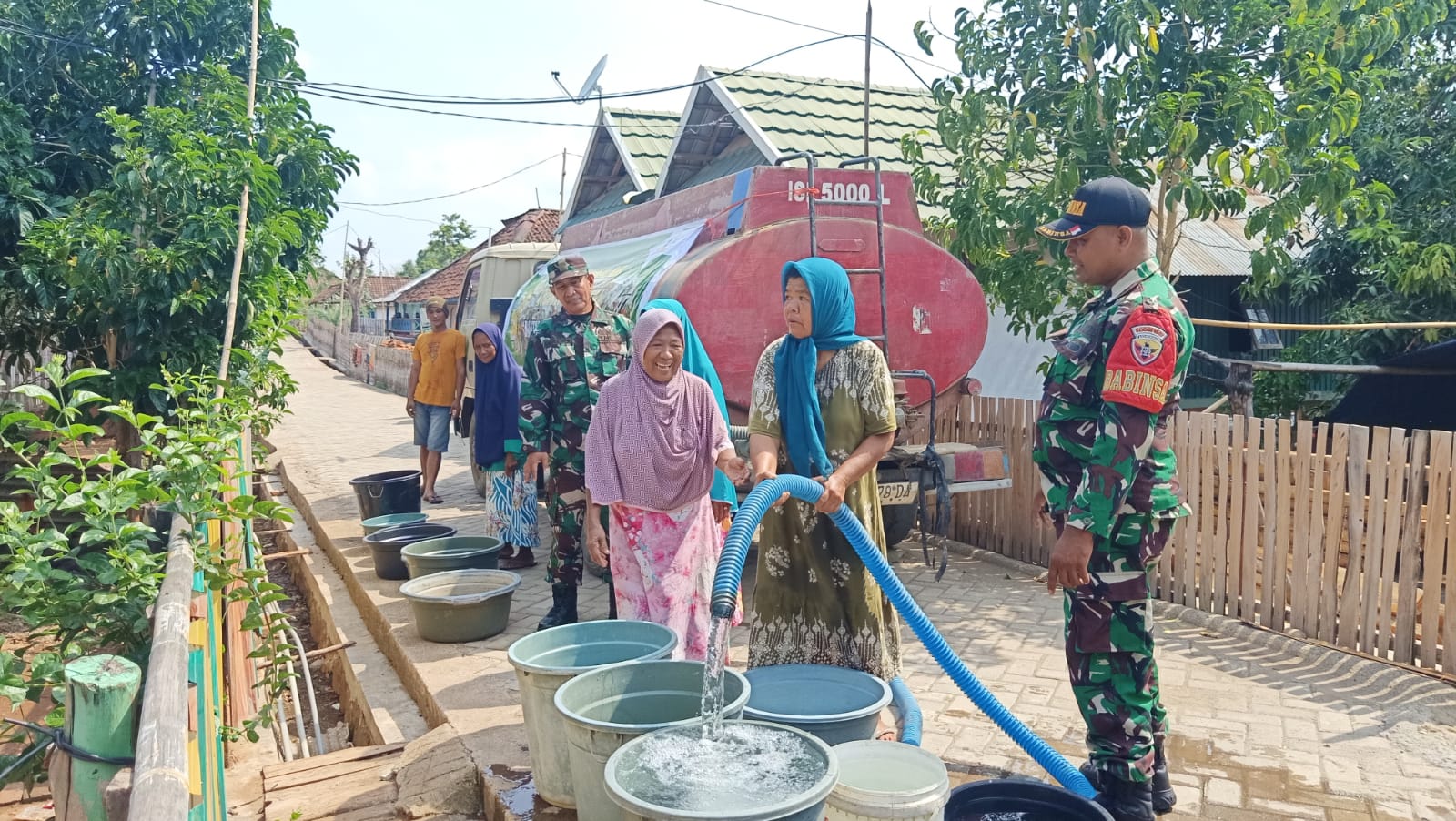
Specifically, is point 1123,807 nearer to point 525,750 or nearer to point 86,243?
point 525,750

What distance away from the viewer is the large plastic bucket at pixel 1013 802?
2332mm

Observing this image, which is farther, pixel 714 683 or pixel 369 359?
pixel 369 359

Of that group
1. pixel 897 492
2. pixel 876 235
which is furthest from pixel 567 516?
pixel 876 235

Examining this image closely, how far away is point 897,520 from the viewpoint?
19.7 ft

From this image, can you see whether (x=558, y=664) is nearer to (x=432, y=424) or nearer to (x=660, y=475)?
(x=660, y=475)

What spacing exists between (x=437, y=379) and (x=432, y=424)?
1.31 feet

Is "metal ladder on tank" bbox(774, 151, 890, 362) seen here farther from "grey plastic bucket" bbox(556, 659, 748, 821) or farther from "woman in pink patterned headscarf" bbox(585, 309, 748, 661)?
"grey plastic bucket" bbox(556, 659, 748, 821)

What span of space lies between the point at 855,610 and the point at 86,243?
4.61 m

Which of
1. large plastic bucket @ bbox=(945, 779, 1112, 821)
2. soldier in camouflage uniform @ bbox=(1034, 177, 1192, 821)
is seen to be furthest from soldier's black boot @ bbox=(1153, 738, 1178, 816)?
large plastic bucket @ bbox=(945, 779, 1112, 821)

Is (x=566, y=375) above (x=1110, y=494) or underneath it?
above

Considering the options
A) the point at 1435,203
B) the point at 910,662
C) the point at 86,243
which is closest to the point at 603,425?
the point at 910,662

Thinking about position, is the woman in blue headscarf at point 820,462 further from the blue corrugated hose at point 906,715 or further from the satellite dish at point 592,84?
the satellite dish at point 592,84

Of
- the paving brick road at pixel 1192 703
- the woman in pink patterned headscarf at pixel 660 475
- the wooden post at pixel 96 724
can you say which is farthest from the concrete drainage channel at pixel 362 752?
the wooden post at pixel 96 724

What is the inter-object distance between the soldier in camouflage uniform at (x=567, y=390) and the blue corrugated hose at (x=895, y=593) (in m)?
1.81
